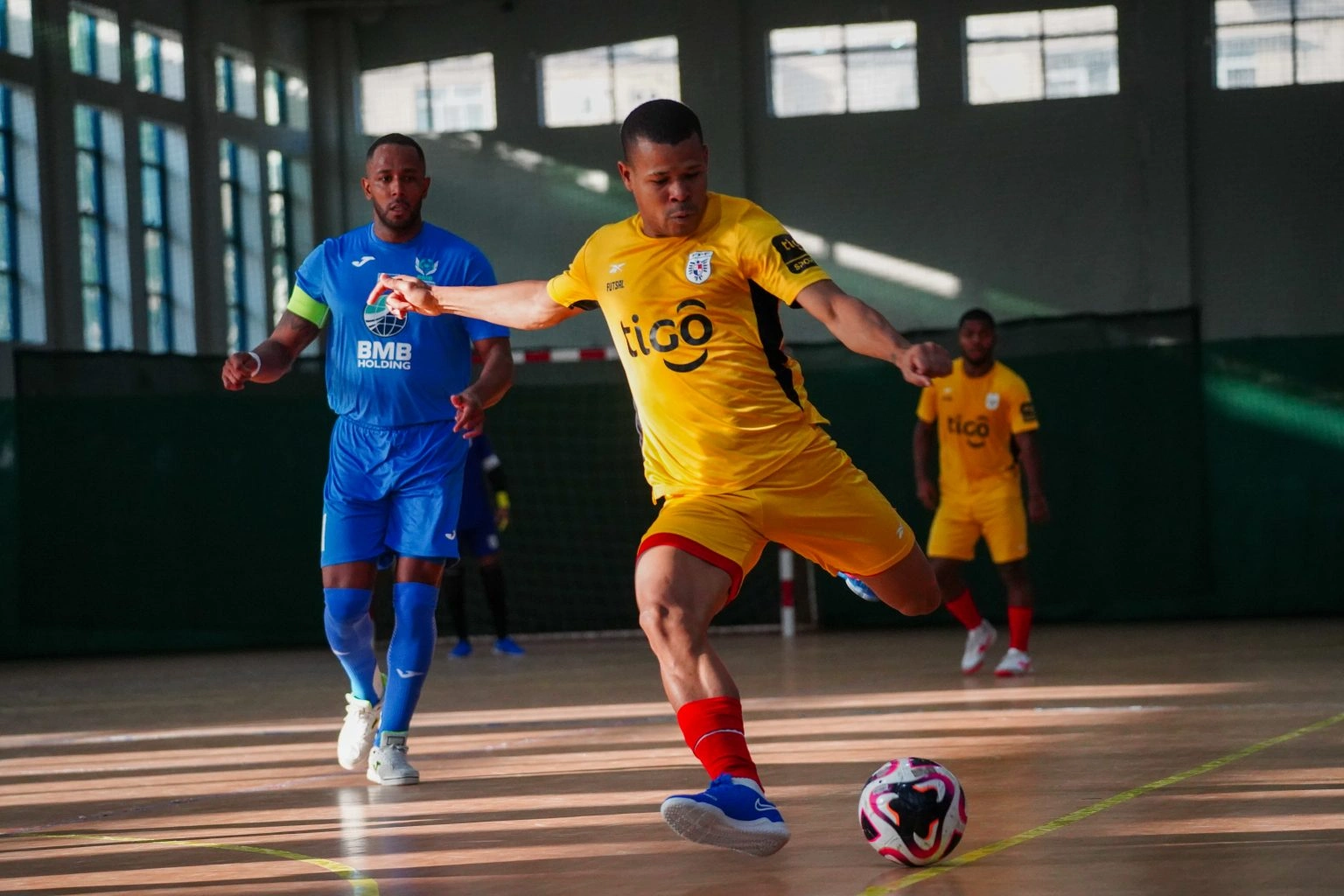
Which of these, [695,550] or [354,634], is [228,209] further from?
[695,550]

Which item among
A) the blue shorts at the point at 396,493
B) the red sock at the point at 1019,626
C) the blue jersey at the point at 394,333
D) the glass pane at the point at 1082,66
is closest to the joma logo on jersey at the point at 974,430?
the red sock at the point at 1019,626

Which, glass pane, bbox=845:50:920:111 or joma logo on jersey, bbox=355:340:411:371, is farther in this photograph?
glass pane, bbox=845:50:920:111

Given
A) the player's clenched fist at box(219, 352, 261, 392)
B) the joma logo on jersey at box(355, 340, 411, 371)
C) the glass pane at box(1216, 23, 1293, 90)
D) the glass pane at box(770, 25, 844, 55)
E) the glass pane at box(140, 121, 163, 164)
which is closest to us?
the player's clenched fist at box(219, 352, 261, 392)

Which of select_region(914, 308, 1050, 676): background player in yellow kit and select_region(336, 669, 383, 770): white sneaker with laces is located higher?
select_region(914, 308, 1050, 676): background player in yellow kit

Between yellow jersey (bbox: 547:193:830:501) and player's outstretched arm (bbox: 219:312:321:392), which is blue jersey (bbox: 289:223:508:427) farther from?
yellow jersey (bbox: 547:193:830:501)

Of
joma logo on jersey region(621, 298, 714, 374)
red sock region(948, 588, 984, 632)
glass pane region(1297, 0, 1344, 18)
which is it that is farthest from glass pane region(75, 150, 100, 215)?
joma logo on jersey region(621, 298, 714, 374)

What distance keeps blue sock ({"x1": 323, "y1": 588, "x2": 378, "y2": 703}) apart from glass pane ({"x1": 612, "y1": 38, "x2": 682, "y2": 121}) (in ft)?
62.9

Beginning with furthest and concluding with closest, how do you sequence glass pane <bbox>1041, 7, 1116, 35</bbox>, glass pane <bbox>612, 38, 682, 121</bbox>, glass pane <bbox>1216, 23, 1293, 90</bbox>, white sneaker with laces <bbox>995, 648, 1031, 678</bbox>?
1. glass pane <bbox>612, 38, 682, 121</bbox>
2. glass pane <bbox>1041, 7, 1116, 35</bbox>
3. glass pane <bbox>1216, 23, 1293, 90</bbox>
4. white sneaker with laces <bbox>995, 648, 1031, 678</bbox>

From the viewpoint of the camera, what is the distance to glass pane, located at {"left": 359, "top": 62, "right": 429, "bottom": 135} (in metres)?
25.1

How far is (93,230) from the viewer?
68.4 ft

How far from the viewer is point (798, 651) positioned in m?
11.6

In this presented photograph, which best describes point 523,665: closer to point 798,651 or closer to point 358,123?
point 798,651

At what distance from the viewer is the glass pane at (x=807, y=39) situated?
2431 cm

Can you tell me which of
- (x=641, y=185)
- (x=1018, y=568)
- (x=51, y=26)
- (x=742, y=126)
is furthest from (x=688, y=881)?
(x=742, y=126)
